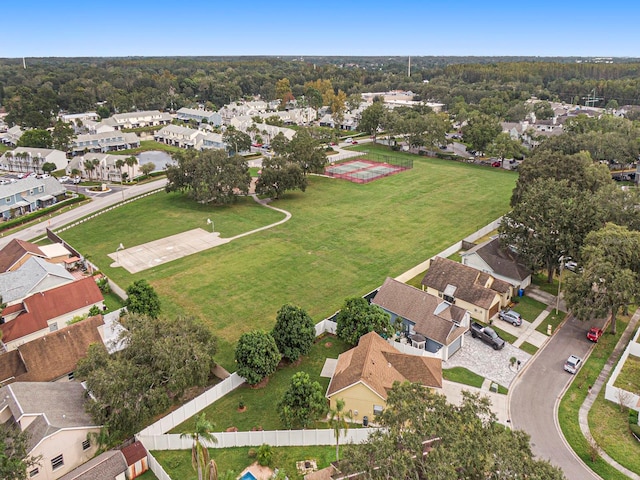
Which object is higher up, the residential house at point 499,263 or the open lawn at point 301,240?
the residential house at point 499,263

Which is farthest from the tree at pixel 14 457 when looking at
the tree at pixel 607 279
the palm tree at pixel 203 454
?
the tree at pixel 607 279

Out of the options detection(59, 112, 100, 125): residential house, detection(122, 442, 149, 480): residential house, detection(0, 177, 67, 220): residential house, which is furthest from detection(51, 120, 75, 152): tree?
detection(122, 442, 149, 480): residential house

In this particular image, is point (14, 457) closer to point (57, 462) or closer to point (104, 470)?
point (104, 470)

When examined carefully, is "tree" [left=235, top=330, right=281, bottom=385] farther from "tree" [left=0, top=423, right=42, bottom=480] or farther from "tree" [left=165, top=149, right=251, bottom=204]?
"tree" [left=165, top=149, right=251, bottom=204]

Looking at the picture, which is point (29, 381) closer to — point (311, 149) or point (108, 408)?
point (108, 408)

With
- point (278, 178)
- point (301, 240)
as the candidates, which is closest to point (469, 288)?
point (301, 240)

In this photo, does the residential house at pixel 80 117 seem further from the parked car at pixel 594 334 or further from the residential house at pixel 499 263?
the parked car at pixel 594 334
